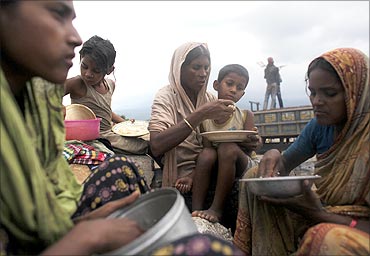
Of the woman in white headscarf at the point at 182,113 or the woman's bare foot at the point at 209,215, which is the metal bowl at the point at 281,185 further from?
the woman in white headscarf at the point at 182,113

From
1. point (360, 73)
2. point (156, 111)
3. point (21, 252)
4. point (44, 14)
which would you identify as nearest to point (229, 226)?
point (156, 111)

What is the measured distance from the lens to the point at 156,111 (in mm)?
2949

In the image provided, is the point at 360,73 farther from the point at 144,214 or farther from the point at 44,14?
the point at 44,14

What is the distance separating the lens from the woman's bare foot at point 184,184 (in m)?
2.86

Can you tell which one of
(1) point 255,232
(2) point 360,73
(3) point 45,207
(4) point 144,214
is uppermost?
(2) point 360,73

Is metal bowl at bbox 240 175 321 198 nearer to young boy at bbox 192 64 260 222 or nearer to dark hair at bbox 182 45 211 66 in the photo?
young boy at bbox 192 64 260 222

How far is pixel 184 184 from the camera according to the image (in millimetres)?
2869

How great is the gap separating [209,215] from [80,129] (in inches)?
51.6

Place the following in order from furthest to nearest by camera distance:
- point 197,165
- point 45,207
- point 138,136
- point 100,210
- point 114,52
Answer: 1. point 114,52
2. point 138,136
3. point 197,165
4. point 100,210
5. point 45,207

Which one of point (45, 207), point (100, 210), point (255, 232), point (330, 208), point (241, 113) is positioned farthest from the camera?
point (241, 113)

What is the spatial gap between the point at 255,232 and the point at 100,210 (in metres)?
0.99

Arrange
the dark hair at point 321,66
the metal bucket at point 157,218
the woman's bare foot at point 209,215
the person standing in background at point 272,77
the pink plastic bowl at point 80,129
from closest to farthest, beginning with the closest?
the metal bucket at point 157,218, the dark hair at point 321,66, the woman's bare foot at point 209,215, the pink plastic bowl at point 80,129, the person standing in background at point 272,77

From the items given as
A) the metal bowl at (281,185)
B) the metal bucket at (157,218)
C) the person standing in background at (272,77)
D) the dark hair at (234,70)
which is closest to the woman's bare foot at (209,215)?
the metal bowl at (281,185)

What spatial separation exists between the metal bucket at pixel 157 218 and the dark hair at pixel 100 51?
8.36 feet
